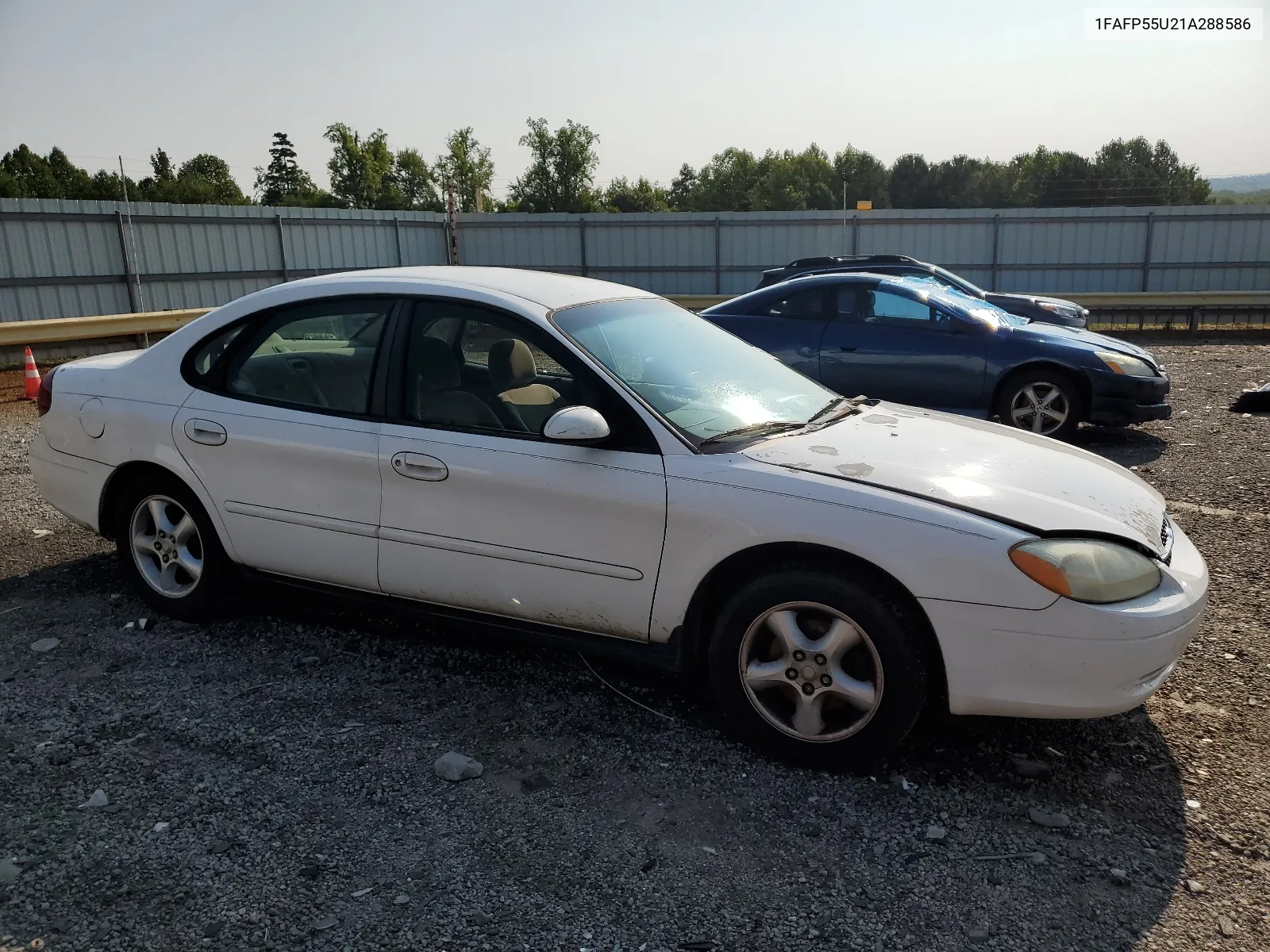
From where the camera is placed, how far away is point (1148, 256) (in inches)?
927

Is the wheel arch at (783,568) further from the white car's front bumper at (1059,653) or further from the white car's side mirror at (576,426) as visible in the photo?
the white car's side mirror at (576,426)

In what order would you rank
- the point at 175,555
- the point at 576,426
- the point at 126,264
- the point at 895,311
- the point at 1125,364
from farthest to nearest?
the point at 126,264
the point at 895,311
the point at 1125,364
the point at 175,555
the point at 576,426

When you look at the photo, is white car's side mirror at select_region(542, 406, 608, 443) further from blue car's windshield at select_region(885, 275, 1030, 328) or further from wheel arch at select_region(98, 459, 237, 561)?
blue car's windshield at select_region(885, 275, 1030, 328)

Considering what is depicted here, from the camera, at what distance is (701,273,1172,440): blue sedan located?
329 inches

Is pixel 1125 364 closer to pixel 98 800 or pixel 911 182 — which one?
pixel 98 800

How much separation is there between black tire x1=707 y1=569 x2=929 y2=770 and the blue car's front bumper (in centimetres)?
618

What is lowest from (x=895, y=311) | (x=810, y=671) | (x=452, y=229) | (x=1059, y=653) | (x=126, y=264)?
(x=810, y=671)

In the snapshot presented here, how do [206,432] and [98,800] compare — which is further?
[206,432]

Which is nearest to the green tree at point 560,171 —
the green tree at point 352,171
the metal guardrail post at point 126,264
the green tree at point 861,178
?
the green tree at point 352,171

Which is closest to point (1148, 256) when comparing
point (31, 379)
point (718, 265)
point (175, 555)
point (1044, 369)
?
point (718, 265)

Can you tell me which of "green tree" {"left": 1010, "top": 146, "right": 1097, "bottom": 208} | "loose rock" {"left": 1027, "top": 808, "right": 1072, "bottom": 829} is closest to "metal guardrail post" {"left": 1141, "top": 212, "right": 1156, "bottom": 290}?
"green tree" {"left": 1010, "top": 146, "right": 1097, "bottom": 208}

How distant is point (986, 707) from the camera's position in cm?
309

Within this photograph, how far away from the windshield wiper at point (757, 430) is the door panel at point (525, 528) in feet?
0.85

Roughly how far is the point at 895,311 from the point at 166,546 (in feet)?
20.9
